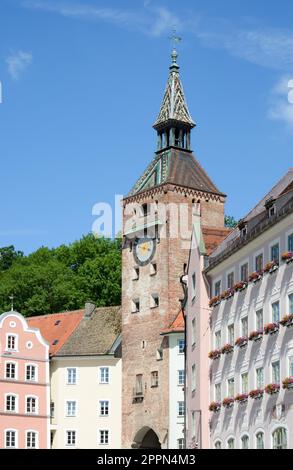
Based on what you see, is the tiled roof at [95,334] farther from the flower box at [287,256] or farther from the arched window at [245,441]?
the flower box at [287,256]

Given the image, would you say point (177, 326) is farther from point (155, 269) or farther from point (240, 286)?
point (240, 286)

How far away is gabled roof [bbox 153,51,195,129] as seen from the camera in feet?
278

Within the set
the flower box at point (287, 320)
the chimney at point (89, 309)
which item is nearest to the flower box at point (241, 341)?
the flower box at point (287, 320)

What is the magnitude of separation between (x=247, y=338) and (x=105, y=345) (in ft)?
119

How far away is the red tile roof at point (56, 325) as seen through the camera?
83812mm

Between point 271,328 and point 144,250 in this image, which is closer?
point 271,328

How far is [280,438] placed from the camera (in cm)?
4109

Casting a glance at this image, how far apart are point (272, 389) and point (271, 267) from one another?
532 cm

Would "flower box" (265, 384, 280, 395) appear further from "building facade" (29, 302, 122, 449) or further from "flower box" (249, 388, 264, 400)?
"building facade" (29, 302, 122, 449)

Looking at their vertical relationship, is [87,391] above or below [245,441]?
above

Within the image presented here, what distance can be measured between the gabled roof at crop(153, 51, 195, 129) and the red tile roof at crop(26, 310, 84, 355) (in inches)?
691

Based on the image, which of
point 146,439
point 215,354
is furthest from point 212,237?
point 146,439
